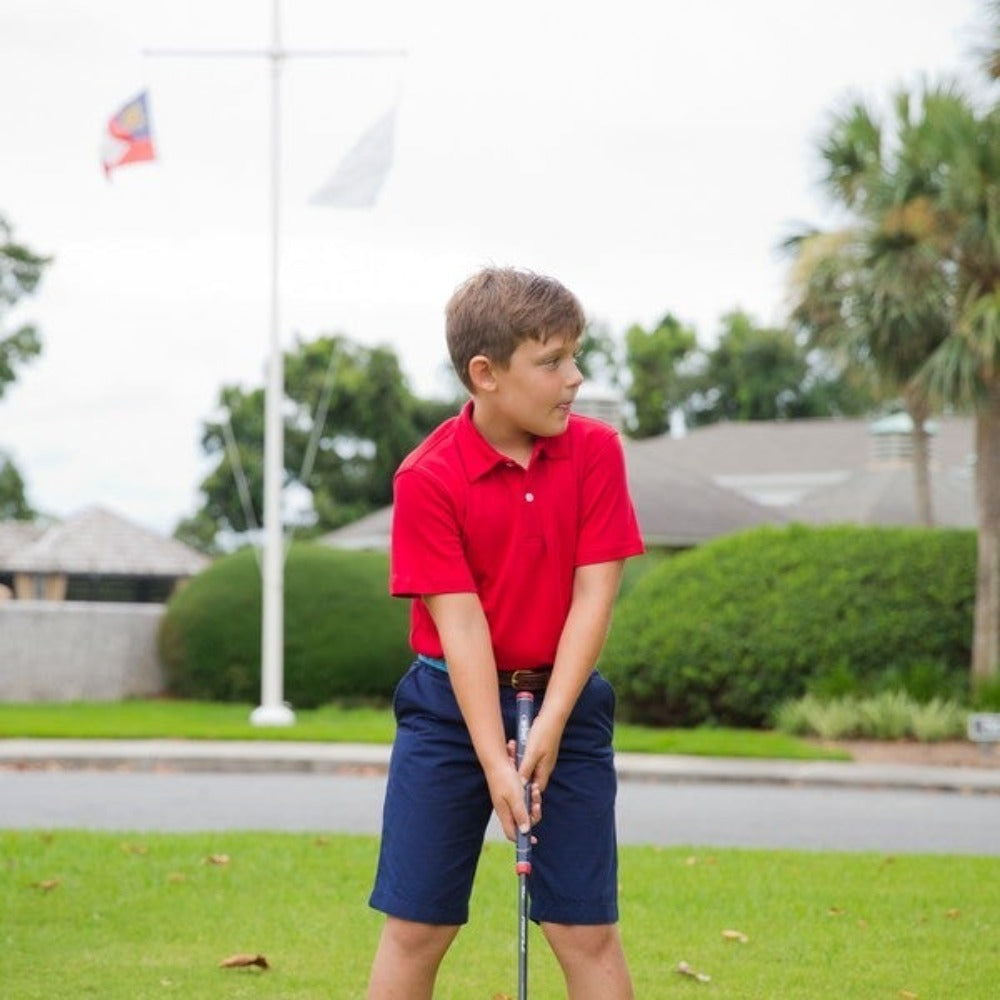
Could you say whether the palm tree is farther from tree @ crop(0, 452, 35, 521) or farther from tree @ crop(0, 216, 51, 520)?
tree @ crop(0, 452, 35, 521)

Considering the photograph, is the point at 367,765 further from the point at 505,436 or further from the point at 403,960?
the point at 505,436

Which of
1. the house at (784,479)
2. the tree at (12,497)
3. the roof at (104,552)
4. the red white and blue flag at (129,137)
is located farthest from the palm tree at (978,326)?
the tree at (12,497)

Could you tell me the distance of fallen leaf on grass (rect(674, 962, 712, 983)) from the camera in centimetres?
637

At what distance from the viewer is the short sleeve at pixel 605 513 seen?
4.26 metres

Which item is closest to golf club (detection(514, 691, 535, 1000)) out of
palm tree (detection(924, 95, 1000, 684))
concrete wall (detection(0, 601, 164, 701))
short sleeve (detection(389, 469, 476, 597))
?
short sleeve (detection(389, 469, 476, 597))

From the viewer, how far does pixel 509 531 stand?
4230 mm

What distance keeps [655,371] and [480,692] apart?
59.8 meters

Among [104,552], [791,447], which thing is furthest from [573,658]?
[791,447]

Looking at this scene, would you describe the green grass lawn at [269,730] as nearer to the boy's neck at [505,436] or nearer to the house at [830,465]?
the boy's neck at [505,436]

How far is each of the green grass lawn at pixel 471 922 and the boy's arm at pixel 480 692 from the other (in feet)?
7.55

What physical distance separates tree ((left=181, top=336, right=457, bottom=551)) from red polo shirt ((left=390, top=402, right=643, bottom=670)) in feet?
139

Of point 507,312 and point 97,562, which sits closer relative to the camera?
point 507,312

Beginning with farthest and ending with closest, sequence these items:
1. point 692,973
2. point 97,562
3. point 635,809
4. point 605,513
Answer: point 97,562 < point 635,809 < point 692,973 < point 605,513

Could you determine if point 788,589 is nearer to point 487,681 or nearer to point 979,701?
point 979,701
